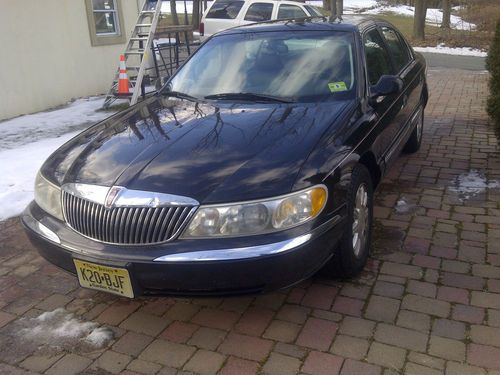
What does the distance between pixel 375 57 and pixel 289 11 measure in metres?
10.4

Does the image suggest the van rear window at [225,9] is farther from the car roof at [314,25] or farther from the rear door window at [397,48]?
the car roof at [314,25]

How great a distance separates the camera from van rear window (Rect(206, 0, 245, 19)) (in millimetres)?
14055

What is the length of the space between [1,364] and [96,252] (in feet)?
2.68

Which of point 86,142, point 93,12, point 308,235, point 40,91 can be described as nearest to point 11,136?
point 40,91

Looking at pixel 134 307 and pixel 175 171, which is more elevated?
pixel 175 171

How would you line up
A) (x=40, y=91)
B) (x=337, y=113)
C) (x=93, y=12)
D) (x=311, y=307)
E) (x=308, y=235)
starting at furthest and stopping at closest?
(x=93, y=12) < (x=40, y=91) < (x=337, y=113) < (x=311, y=307) < (x=308, y=235)

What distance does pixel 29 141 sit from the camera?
7.49m

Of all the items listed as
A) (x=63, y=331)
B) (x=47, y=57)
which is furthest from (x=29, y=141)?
(x=63, y=331)

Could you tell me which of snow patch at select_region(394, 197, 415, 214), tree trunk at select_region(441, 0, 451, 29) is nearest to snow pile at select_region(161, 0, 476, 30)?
tree trunk at select_region(441, 0, 451, 29)

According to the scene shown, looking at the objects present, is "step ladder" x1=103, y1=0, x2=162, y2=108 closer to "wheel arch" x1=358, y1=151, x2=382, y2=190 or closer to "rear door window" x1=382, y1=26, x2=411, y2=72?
"rear door window" x1=382, y1=26, x2=411, y2=72

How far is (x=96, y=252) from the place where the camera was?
2859mm

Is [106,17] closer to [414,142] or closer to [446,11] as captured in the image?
[414,142]

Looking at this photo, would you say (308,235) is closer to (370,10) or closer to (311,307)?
(311,307)

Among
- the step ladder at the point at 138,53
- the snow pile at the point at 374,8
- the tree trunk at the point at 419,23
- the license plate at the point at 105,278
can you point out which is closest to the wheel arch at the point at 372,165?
the license plate at the point at 105,278
